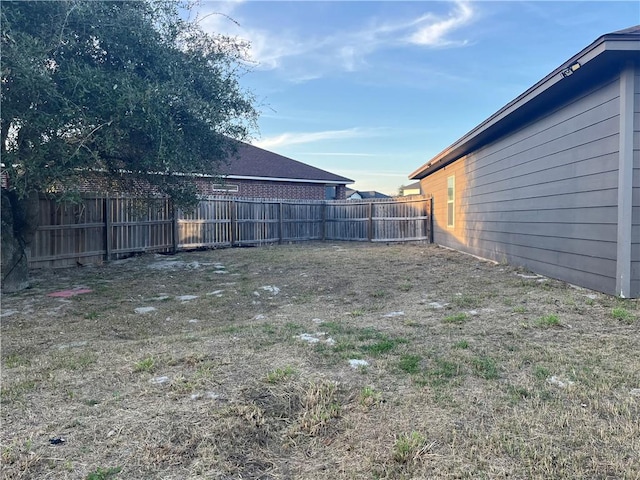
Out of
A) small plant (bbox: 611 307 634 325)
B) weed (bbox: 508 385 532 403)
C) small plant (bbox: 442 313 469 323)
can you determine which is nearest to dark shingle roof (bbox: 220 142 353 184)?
small plant (bbox: 442 313 469 323)

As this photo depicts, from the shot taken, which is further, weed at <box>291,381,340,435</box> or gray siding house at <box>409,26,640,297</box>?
gray siding house at <box>409,26,640,297</box>

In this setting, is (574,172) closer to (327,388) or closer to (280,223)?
(327,388)

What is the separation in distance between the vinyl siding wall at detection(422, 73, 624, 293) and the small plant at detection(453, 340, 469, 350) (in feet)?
8.66

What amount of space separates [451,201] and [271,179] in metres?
8.34

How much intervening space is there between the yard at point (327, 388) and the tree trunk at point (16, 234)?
126cm

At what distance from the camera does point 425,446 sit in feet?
6.89

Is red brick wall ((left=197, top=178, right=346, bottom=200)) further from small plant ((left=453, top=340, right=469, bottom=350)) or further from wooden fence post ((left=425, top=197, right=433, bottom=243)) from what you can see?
small plant ((left=453, top=340, right=469, bottom=350))

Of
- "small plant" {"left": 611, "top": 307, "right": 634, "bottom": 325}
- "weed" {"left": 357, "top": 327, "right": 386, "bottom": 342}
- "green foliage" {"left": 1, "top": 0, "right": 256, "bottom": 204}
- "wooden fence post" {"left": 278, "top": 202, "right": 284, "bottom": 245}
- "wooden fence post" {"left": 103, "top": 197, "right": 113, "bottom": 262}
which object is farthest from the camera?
"wooden fence post" {"left": 278, "top": 202, "right": 284, "bottom": 245}

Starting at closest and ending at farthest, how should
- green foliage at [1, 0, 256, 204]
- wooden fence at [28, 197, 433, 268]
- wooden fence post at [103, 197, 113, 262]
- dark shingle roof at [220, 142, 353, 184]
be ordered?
green foliage at [1, 0, 256, 204]
wooden fence at [28, 197, 433, 268]
wooden fence post at [103, 197, 113, 262]
dark shingle roof at [220, 142, 353, 184]

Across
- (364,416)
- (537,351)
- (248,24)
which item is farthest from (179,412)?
(248,24)

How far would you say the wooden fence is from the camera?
28.9 feet

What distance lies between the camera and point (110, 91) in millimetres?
5328

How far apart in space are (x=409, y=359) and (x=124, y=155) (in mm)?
5559

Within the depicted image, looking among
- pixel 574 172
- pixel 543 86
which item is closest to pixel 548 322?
pixel 574 172
